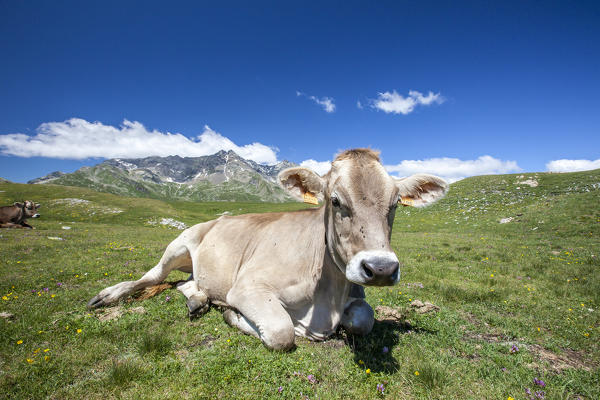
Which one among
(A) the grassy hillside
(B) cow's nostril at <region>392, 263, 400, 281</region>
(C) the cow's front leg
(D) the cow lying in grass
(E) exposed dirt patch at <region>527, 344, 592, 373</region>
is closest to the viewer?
(B) cow's nostril at <region>392, 263, 400, 281</region>

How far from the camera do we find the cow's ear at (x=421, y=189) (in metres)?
4.34

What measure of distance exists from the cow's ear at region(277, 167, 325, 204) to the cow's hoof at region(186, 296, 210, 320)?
3112mm

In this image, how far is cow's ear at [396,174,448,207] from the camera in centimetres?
434

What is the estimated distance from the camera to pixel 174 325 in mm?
4953

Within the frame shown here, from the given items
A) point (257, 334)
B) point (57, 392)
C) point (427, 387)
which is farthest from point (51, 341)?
point (427, 387)

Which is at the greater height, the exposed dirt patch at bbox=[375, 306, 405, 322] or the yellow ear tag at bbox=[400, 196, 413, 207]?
the yellow ear tag at bbox=[400, 196, 413, 207]

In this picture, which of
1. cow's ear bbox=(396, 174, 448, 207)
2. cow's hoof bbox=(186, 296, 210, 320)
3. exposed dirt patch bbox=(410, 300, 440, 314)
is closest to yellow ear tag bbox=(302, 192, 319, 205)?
cow's ear bbox=(396, 174, 448, 207)

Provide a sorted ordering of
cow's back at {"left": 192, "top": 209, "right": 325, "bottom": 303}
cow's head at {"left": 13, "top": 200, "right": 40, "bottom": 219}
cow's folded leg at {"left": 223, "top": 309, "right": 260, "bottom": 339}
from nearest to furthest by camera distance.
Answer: cow's folded leg at {"left": 223, "top": 309, "right": 260, "bottom": 339}
cow's back at {"left": 192, "top": 209, "right": 325, "bottom": 303}
cow's head at {"left": 13, "top": 200, "right": 40, "bottom": 219}

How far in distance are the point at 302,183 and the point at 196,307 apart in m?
3.36

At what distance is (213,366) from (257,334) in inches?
35.1

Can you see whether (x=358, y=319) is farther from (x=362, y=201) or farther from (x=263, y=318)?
(x=362, y=201)

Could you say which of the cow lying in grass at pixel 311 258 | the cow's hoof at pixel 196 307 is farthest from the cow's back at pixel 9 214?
the cow's hoof at pixel 196 307

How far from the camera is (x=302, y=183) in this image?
177 inches

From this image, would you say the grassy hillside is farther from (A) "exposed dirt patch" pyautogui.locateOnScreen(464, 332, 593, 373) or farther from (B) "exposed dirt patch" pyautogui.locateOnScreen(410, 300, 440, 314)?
(B) "exposed dirt patch" pyautogui.locateOnScreen(410, 300, 440, 314)
